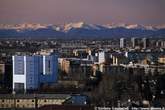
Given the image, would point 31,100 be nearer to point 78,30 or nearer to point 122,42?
point 78,30

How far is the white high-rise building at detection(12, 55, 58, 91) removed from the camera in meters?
7.04

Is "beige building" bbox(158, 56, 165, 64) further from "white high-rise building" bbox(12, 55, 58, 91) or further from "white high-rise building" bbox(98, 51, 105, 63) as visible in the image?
"white high-rise building" bbox(12, 55, 58, 91)

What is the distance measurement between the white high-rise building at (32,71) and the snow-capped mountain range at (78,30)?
0.52 m

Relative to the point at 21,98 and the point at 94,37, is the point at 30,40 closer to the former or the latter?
the point at 94,37

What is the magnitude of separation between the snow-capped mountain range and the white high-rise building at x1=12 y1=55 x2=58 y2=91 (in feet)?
1.72

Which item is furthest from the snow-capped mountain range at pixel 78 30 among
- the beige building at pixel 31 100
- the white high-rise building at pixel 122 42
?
the beige building at pixel 31 100

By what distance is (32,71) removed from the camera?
24.5 ft

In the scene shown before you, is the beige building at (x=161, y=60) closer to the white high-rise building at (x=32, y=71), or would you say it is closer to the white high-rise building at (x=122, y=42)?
the white high-rise building at (x=122, y=42)

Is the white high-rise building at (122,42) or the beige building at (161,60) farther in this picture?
the white high-rise building at (122,42)

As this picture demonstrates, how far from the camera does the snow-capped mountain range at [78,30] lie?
788cm

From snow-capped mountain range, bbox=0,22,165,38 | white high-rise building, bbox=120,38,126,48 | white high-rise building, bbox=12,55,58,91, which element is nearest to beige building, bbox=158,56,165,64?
snow-capped mountain range, bbox=0,22,165,38

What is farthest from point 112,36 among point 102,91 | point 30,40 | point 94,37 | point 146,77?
point 102,91

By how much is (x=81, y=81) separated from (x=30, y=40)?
2742 mm

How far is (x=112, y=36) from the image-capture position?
11.4 meters
